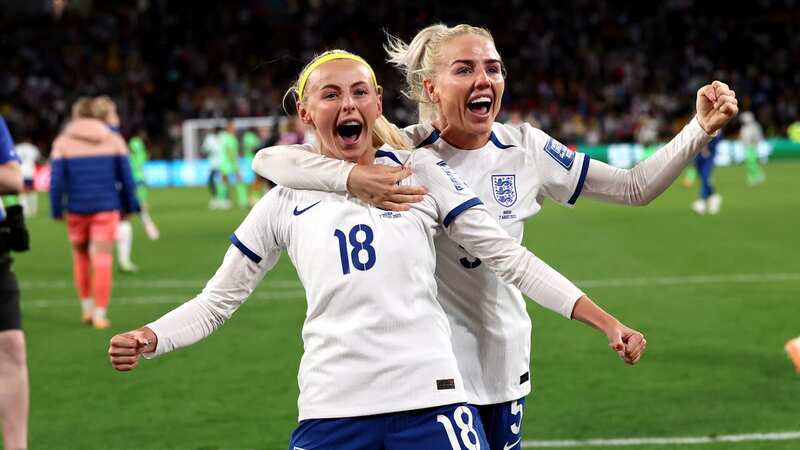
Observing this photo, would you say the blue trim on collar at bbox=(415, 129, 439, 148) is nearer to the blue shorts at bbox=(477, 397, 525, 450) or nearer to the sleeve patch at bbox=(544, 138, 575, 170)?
the sleeve patch at bbox=(544, 138, 575, 170)

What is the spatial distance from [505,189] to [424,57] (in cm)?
59

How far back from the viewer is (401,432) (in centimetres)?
354

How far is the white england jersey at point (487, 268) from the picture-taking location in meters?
4.13

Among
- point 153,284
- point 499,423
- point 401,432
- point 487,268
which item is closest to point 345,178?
point 487,268

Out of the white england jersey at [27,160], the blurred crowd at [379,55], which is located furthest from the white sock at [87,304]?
the blurred crowd at [379,55]

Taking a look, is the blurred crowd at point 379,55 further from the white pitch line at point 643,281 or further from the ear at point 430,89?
the ear at point 430,89

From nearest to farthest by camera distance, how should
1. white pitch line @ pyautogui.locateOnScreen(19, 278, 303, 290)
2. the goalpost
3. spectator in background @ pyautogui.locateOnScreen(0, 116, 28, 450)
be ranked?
spectator in background @ pyautogui.locateOnScreen(0, 116, 28, 450) < white pitch line @ pyautogui.locateOnScreen(19, 278, 303, 290) < the goalpost

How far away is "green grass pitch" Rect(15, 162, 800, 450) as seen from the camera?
7.46 meters

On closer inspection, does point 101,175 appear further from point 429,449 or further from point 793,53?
point 793,53

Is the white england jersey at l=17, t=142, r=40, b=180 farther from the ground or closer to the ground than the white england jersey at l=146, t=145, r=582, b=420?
farther from the ground

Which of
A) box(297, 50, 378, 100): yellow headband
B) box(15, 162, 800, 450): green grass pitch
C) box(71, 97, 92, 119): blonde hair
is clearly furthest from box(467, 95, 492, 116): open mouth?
box(71, 97, 92, 119): blonde hair

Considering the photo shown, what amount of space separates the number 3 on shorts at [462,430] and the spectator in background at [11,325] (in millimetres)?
2806

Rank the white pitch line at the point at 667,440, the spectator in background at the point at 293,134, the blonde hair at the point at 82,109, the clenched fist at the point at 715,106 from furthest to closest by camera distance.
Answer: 1. the spectator in background at the point at 293,134
2. the blonde hair at the point at 82,109
3. the white pitch line at the point at 667,440
4. the clenched fist at the point at 715,106

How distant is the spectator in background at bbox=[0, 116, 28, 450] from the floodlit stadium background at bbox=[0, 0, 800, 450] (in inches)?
56.0
